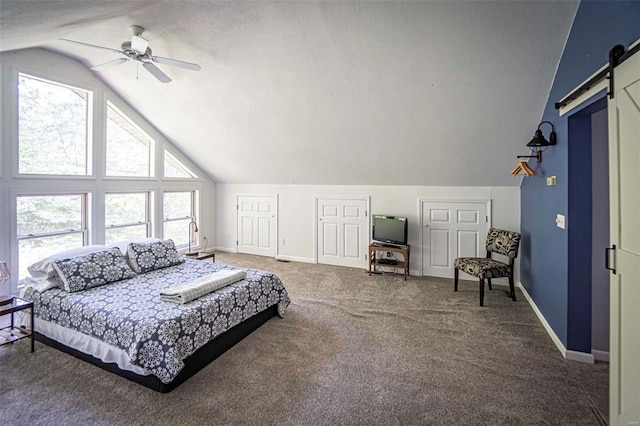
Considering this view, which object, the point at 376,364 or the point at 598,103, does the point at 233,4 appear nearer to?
the point at 598,103

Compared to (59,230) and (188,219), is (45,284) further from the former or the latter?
(188,219)

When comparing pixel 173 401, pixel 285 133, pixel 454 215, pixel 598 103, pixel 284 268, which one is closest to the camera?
pixel 173 401

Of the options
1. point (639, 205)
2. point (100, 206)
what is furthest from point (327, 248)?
point (639, 205)

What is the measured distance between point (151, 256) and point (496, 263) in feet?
14.2

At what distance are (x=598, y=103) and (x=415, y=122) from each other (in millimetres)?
1882

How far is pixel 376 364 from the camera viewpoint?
261 cm

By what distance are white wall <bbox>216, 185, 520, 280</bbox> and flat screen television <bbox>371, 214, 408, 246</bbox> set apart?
23 centimetres

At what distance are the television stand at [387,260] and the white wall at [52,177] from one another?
12.7ft

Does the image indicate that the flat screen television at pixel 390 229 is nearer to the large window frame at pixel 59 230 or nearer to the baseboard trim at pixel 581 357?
the baseboard trim at pixel 581 357

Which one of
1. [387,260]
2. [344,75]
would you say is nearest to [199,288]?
[344,75]

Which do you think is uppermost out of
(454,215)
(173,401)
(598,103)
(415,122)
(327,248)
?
(415,122)

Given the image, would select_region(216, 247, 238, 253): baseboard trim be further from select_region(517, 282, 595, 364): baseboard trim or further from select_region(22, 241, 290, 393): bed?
select_region(517, 282, 595, 364): baseboard trim

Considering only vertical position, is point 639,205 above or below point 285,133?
below

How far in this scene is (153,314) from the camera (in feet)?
7.91
